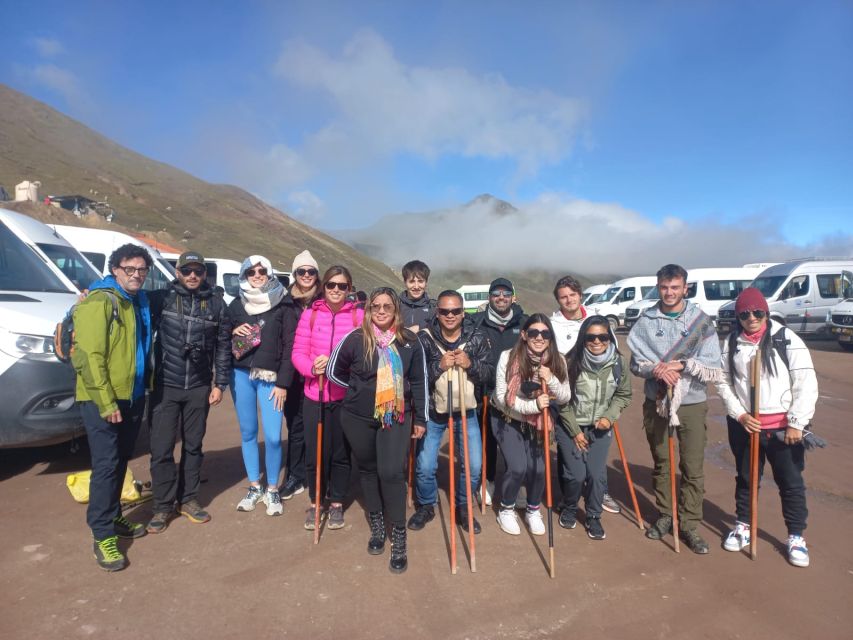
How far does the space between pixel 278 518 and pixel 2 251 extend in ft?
14.6

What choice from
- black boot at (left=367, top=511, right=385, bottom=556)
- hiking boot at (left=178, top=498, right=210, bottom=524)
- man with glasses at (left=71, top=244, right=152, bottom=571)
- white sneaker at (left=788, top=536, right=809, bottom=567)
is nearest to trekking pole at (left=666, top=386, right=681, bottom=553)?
white sneaker at (left=788, top=536, right=809, bottom=567)

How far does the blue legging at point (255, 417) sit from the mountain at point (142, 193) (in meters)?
33.6

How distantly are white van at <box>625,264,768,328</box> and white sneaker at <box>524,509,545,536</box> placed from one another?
1862 cm

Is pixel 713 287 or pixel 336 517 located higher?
pixel 713 287

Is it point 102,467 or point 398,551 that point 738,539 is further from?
point 102,467

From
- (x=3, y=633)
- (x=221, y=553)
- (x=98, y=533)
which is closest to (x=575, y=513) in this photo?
(x=221, y=553)

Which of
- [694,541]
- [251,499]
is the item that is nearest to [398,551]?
[251,499]

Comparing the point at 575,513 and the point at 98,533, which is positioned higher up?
the point at 98,533

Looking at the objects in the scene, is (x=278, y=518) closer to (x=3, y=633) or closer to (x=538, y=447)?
(x=3, y=633)

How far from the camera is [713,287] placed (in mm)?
21312

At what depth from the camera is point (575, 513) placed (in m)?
4.25

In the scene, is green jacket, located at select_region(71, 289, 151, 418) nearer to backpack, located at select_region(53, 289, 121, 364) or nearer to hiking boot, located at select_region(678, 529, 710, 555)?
backpack, located at select_region(53, 289, 121, 364)

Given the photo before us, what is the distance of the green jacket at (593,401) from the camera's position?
3986 mm

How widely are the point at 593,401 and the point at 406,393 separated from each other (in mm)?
1506
